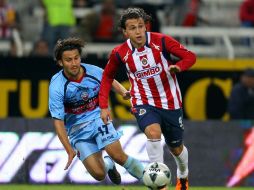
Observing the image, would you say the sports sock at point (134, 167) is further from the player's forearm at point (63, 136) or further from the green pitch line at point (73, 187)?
the green pitch line at point (73, 187)

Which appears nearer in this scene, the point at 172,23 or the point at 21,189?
the point at 21,189

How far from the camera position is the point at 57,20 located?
63.7 ft

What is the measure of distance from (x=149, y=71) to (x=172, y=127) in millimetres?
704

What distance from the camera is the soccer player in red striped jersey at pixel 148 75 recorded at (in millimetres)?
12148

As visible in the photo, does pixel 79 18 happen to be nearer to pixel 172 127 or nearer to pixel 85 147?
pixel 85 147

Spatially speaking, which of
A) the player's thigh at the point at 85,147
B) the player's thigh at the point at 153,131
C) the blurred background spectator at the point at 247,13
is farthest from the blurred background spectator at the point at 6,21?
the player's thigh at the point at 153,131

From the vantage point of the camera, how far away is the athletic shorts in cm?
1220

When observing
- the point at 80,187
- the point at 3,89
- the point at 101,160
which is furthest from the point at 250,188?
the point at 3,89

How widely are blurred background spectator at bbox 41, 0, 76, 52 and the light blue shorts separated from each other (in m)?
6.48

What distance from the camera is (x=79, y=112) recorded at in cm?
1268

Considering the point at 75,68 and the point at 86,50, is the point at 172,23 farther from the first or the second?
the point at 75,68

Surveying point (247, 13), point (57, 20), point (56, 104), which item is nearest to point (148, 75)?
point (56, 104)

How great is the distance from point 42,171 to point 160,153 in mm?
4232

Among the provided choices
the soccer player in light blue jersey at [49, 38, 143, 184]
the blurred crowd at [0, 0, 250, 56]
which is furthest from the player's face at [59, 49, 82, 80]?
the blurred crowd at [0, 0, 250, 56]
